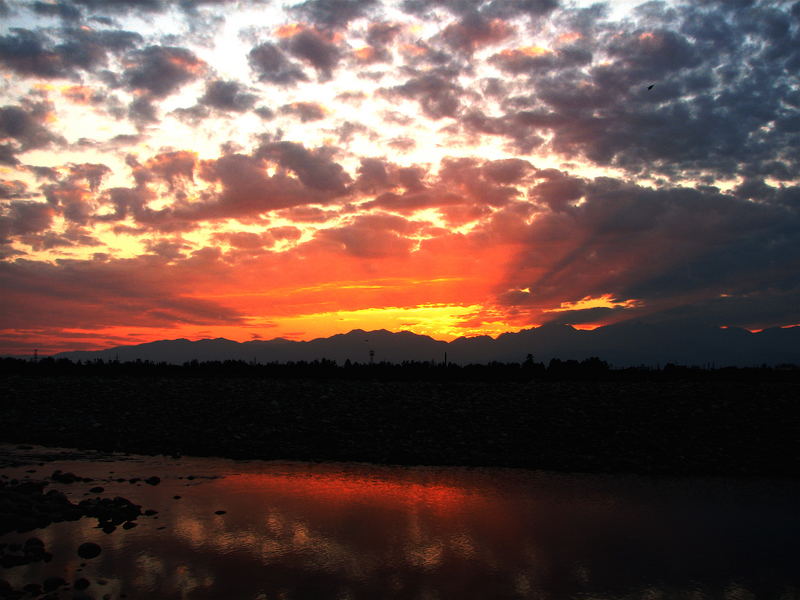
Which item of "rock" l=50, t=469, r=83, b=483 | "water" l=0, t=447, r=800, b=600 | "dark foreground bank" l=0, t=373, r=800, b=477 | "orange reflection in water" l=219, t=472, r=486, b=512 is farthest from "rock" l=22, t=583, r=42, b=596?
"dark foreground bank" l=0, t=373, r=800, b=477

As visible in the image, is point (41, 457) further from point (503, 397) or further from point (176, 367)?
point (176, 367)

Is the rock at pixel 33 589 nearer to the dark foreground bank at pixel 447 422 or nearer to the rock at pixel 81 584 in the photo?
the rock at pixel 81 584

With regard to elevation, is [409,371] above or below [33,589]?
above

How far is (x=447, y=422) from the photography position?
85.5 ft

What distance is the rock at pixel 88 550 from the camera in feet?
35.1

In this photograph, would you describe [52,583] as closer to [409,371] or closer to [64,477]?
[64,477]

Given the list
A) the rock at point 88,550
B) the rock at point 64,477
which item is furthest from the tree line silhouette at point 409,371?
the rock at point 88,550

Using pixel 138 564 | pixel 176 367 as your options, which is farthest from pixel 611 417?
pixel 176 367

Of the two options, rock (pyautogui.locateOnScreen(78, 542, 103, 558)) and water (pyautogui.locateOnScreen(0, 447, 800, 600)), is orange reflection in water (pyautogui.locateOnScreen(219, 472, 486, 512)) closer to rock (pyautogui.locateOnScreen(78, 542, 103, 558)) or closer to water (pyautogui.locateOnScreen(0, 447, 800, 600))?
water (pyautogui.locateOnScreen(0, 447, 800, 600))

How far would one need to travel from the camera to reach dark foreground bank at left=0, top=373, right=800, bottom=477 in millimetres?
21828

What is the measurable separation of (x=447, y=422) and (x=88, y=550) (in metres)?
17.1

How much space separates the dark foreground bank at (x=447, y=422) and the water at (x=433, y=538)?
3.01 meters

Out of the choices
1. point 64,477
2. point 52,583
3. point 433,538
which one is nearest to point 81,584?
point 52,583

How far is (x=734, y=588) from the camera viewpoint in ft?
33.6
